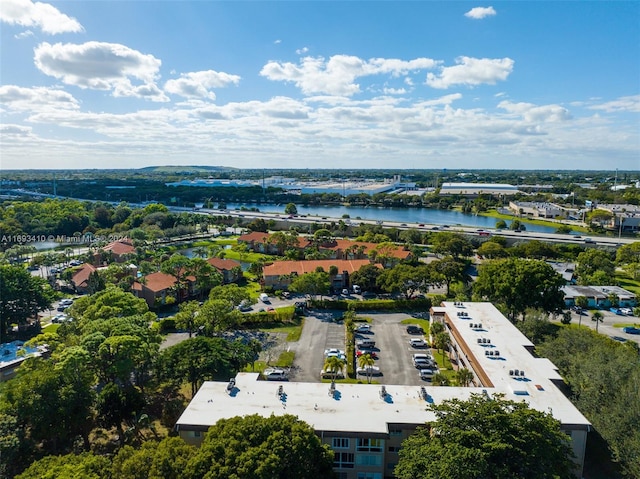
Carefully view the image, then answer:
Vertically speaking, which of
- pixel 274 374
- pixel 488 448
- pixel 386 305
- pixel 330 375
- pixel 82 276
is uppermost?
pixel 488 448

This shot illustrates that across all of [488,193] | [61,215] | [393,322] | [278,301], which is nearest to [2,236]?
[61,215]

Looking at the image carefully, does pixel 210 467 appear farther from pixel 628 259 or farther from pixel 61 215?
pixel 61 215

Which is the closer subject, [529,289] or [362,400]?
[362,400]

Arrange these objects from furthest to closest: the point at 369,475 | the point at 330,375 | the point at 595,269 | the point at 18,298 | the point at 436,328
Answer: the point at 595,269
the point at 18,298
the point at 436,328
the point at 330,375
the point at 369,475

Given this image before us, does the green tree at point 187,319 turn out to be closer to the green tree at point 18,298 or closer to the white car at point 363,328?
the white car at point 363,328

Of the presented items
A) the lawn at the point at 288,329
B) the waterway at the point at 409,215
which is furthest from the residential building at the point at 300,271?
the waterway at the point at 409,215

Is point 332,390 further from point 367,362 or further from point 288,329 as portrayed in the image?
point 288,329

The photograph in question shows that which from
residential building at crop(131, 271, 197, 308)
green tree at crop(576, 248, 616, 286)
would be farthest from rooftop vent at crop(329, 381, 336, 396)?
green tree at crop(576, 248, 616, 286)

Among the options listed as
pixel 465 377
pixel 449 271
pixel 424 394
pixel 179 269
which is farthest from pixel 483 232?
pixel 424 394
